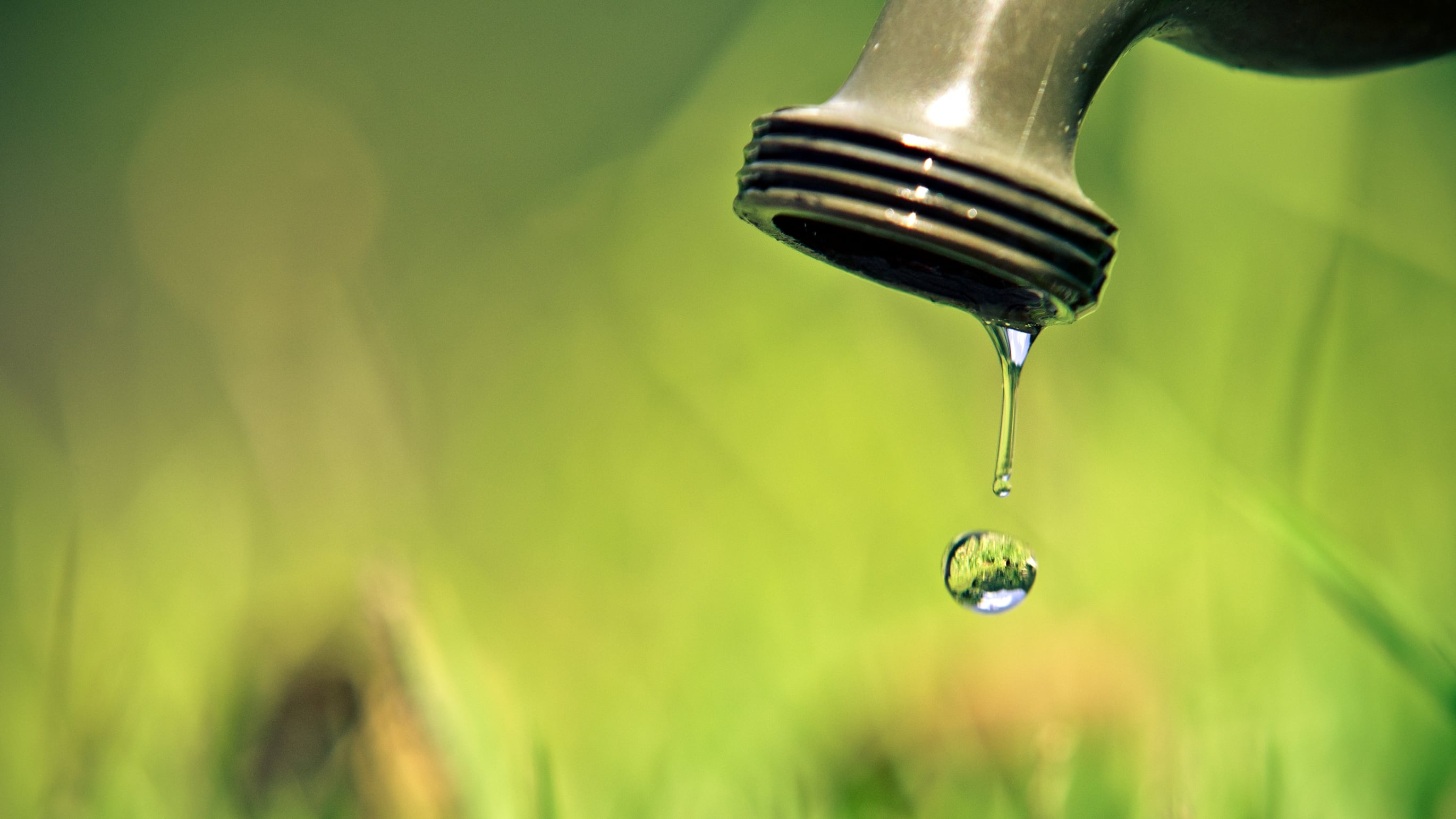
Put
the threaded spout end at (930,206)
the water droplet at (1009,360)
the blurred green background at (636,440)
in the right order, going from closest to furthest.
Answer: the threaded spout end at (930,206) < the water droplet at (1009,360) < the blurred green background at (636,440)

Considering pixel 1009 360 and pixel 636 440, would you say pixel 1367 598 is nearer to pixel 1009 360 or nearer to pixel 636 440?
pixel 1009 360

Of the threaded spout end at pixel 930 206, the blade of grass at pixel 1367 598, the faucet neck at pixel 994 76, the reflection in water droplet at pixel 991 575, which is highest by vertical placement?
the faucet neck at pixel 994 76

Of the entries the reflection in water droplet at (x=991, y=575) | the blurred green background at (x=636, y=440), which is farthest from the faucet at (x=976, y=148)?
the blurred green background at (x=636, y=440)

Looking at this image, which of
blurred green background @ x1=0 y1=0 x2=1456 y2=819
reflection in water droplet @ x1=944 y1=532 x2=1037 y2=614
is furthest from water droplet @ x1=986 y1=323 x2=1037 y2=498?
blurred green background @ x1=0 y1=0 x2=1456 y2=819

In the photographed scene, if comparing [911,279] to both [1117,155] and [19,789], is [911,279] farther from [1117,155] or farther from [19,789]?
[19,789]

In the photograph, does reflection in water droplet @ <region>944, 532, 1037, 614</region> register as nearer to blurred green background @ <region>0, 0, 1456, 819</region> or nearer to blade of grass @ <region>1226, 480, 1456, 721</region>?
blade of grass @ <region>1226, 480, 1456, 721</region>

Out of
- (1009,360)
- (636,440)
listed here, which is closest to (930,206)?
(1009,360)

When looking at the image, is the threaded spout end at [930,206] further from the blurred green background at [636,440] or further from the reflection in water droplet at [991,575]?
the blurred green background at [636,440]
